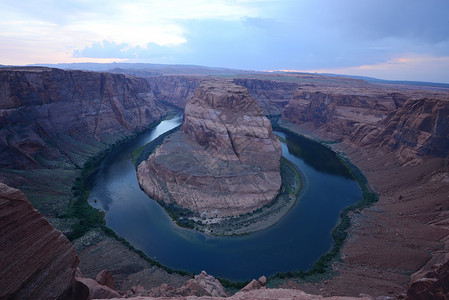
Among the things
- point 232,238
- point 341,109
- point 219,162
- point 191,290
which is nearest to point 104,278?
point 191,290

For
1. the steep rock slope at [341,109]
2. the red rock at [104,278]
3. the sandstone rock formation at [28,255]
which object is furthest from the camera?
the steep rock slope at [341,109]

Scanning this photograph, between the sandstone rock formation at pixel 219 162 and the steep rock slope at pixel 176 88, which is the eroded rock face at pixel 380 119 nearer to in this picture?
the sandstone rock formation at pixel 219 162

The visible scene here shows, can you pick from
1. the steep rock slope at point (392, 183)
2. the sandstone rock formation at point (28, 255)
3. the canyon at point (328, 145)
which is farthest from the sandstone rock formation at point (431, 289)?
the sandstone rock formation at point (28, 255)

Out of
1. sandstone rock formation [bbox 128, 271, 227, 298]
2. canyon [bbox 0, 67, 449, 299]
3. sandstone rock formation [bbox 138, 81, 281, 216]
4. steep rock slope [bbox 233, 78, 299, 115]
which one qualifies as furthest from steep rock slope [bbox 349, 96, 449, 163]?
steep rock slope [bbox 233, 78, 299, 115]

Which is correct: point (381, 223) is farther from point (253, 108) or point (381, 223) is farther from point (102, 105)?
point (102, 105)

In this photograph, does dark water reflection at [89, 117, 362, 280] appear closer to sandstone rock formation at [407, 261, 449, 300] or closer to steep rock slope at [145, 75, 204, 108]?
sandstone rock formation at [407, 261, 449, 300]

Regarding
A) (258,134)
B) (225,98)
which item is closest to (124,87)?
(225,98)
